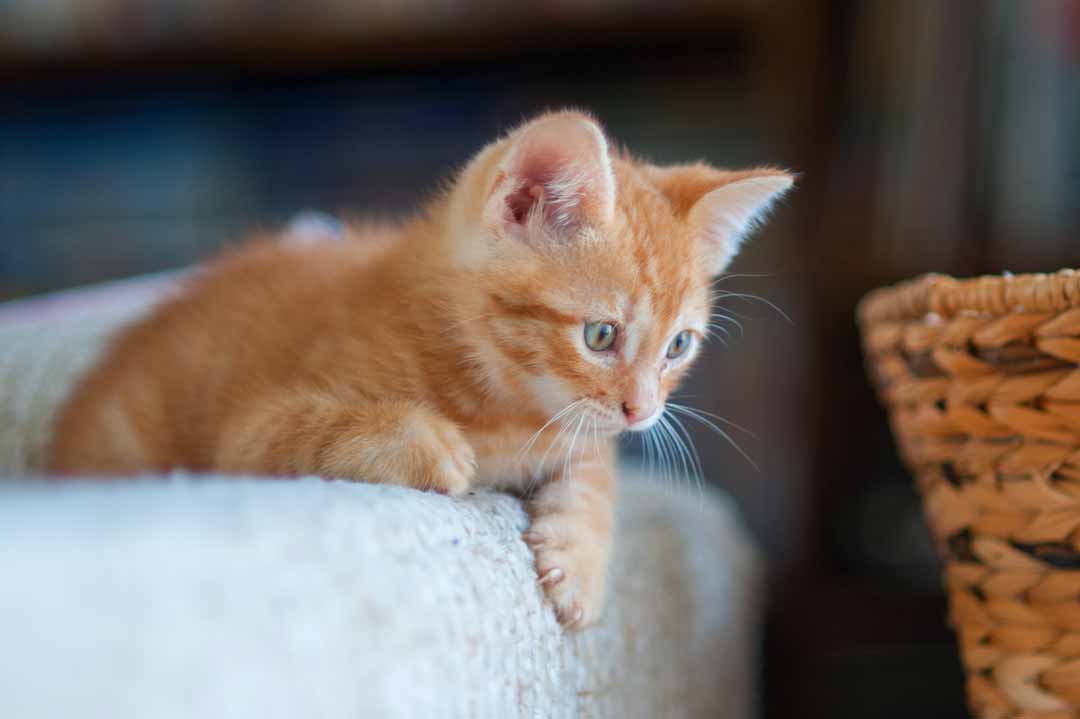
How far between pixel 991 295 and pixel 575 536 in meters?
0.41

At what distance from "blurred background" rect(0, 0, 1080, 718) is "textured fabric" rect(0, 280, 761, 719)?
3.17 feet

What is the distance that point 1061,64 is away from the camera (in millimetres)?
1812

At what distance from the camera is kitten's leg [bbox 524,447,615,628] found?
2.39 ft

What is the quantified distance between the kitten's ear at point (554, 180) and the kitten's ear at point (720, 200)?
5.5 inches

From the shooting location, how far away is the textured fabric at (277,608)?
34 cm

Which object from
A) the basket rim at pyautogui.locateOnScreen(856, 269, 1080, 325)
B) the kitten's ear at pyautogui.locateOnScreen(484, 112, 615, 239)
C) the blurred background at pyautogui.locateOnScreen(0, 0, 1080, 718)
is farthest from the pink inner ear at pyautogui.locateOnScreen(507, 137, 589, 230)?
the blurred background at pyautogui.locateOnScreen(0, 0, 1080, 718)

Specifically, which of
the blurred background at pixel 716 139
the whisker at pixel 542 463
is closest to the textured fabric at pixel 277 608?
the whisker at pixel 542 463

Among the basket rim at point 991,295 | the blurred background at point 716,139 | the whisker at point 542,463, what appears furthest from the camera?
the blurred background at point 716,139

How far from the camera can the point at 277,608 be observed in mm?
403

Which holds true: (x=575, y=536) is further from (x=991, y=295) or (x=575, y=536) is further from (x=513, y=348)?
(x=991, y=295)

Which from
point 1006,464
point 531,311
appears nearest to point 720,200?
point 531,311

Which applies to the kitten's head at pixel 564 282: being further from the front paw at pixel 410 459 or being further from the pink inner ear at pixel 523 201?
the front paw at pixel 410 459

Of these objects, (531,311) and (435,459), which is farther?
(531,311)

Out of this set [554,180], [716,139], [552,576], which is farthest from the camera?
[716,139]
